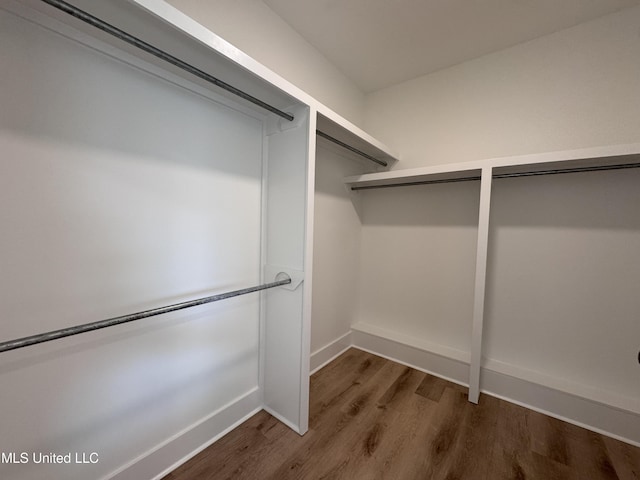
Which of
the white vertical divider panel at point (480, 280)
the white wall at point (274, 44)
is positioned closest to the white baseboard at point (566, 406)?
the white vertical divider panel at point (480, 280)

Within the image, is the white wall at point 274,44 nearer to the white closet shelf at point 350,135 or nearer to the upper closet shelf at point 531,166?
the white closet shelf at point 350,135

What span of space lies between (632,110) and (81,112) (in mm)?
3111

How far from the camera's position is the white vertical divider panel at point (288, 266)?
1.52 metres

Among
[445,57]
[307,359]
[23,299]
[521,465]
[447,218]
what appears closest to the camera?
[23,299]

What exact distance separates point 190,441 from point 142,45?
1.93 m

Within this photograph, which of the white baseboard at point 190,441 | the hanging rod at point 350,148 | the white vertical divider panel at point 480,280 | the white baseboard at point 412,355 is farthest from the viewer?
the white baseboard at point 412,355

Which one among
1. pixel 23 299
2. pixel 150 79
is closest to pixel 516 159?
pixel 150 79

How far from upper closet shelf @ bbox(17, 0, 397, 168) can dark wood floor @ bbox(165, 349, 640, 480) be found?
1993 mm

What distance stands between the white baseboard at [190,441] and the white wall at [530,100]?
2509 millimetres

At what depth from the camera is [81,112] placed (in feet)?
3.28

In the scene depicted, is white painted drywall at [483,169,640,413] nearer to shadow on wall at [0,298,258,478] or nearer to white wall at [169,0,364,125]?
white wall at [169,0,364,125]

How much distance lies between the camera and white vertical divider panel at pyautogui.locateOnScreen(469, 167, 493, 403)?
1.82 meters

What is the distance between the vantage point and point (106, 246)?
108cm

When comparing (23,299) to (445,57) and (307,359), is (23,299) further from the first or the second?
(445,57)
